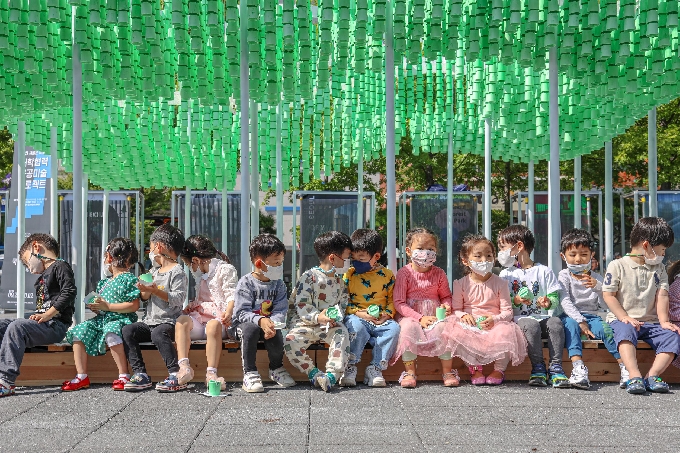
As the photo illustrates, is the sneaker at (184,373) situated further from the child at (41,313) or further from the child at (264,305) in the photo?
the child at (41,313)

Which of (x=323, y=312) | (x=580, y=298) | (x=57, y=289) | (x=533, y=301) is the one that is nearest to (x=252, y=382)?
(x=323, y=312)

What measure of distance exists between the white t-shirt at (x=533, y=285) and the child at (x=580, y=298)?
0.38ft

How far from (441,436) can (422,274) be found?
2.27 metres

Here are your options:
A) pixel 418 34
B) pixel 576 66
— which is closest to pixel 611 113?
pixel 576 66

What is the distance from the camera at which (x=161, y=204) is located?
2650 centimetres

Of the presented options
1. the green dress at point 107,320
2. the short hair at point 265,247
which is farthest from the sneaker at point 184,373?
the short hair at point 265,247

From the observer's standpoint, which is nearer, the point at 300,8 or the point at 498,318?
the point at 498,318

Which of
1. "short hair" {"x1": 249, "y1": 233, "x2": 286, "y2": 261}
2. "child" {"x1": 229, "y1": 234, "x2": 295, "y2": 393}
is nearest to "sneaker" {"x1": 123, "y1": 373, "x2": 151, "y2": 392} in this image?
"child" {"x1": 229, "y1": 234, "x2": 295, "y2": 393}

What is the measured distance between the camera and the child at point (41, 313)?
6238 mm

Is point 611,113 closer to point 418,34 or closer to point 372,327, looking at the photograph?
point 418,34

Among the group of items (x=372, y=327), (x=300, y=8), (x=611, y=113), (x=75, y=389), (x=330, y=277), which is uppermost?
(x=300, y=8)

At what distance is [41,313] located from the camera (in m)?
6.50

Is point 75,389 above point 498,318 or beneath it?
beneath

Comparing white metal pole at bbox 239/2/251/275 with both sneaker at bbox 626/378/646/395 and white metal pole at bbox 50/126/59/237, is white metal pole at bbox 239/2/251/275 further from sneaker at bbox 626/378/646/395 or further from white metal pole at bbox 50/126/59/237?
sneaker at bbox 626/378/646/395
